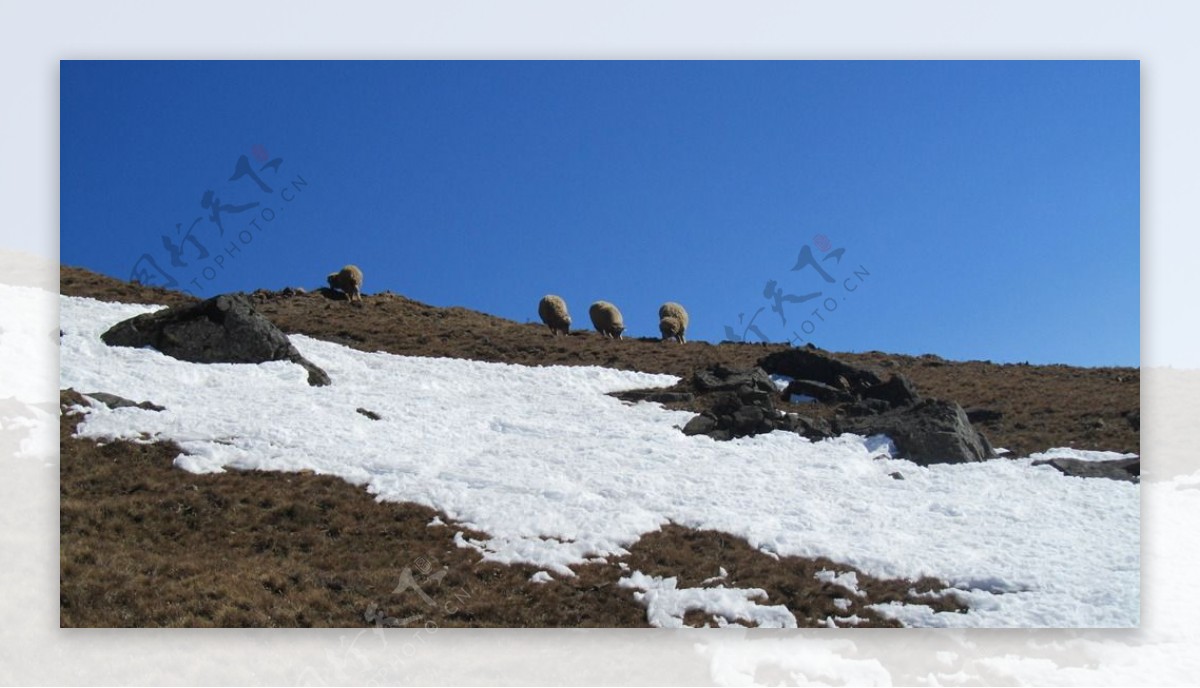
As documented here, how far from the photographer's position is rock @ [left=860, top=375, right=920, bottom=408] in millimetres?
21516

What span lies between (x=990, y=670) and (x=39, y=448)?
12.3 m

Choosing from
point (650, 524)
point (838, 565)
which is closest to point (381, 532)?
point (650, 524)

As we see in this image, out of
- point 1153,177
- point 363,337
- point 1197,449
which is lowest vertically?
point 1197,449

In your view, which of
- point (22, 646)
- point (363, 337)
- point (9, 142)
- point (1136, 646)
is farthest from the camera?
point (363, 337)

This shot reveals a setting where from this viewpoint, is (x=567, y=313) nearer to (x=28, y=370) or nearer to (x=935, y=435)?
(x=935, y=435)

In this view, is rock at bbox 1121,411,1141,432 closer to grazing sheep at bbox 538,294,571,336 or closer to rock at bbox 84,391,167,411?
rock at bbox 84,391,167,411

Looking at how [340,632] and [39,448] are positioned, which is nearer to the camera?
[340,632]

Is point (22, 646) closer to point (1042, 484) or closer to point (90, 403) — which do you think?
point (90, 403)

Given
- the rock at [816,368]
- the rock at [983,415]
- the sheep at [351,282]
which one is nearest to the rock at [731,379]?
the rock at [816,368]

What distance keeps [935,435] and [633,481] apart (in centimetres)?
652

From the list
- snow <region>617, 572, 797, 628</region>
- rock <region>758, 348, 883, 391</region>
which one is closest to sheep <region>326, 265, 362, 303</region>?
rock <region>758, 348, 883, 391</region>

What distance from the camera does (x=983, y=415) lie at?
68.5ft

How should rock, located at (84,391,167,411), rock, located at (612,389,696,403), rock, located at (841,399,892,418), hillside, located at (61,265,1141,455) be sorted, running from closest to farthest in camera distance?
rock, located at (84,391,167,411)
hillside, located at (61,265,1141,455)
rock, located at (841,399,892,418)
rock, located at (612,389,696,403)

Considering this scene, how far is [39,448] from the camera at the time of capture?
12.3m
